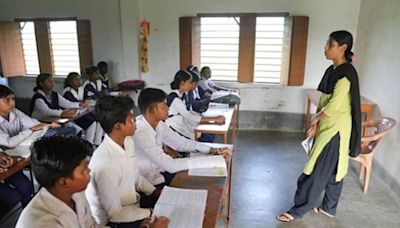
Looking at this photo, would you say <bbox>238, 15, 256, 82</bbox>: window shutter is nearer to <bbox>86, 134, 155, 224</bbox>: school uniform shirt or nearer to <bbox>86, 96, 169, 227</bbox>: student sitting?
<bbox>86, 96, 169, 227</bbox>: student sitting

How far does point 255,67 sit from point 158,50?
172cm

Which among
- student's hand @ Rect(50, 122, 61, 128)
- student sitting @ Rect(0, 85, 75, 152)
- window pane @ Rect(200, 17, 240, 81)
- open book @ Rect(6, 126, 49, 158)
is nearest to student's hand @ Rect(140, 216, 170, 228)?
open book @ Rect(6, 126, 49, 158)

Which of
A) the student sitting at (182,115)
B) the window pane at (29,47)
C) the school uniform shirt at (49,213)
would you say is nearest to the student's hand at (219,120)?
the student sitting at (182,115)

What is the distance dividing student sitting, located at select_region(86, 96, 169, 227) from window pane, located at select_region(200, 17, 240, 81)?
3.71m

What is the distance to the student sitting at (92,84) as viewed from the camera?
4488 millimetres

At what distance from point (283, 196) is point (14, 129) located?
101 inches

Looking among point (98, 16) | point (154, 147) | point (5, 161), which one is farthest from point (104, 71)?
point (154, 147)

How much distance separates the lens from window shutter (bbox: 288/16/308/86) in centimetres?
457

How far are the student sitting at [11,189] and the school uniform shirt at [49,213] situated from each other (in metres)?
1.11

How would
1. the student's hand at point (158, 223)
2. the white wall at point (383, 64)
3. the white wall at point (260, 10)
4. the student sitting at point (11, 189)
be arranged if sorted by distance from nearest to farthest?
1. the student's hand at point (158, 223)
2. the student sitting at point (11, 189)
3. the white wall at point (383, 64)
4. the white wall at point (260, 10)

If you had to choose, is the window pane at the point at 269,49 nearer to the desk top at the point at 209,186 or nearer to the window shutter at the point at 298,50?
the window shutter at the point at 298,50

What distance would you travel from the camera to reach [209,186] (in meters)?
1.58

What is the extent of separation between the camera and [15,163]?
204 cm

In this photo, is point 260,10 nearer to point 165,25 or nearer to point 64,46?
point 165,25
